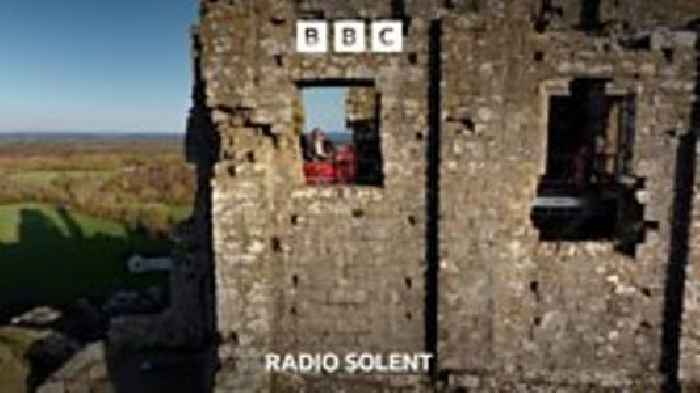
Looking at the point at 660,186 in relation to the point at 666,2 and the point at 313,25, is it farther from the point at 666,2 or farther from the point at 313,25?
the point at 313,25

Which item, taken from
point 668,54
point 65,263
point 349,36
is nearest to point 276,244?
point 349,36

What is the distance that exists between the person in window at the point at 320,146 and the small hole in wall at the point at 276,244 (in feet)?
10.1

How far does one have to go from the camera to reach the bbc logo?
8641mm

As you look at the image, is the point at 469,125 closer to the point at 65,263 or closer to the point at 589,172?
the point at 589,172

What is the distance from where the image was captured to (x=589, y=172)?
10.9 meters

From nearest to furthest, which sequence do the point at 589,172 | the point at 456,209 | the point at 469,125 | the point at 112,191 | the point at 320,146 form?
the point at 469,125
the point at 456,209
the point at 589,172
the point at 320,146
the point at 112,191

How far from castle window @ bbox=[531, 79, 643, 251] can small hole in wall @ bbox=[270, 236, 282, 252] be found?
10.8ft

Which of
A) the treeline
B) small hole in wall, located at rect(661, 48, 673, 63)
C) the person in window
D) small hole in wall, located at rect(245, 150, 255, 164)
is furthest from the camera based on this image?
the treeline

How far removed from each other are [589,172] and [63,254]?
710 inches

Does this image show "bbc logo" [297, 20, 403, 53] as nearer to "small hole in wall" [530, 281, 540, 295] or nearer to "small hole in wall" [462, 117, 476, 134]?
"small hole in wall" [462, 117, 476, 134]

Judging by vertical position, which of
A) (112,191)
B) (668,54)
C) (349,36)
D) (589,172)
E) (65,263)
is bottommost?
(65,263)

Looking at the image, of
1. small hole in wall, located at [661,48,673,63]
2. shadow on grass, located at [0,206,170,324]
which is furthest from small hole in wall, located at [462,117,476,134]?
shadow on grass, located at [0,206,170,324]

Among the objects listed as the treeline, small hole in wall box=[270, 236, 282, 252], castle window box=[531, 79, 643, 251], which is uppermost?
castle window box=[531, 79, 643, 251]

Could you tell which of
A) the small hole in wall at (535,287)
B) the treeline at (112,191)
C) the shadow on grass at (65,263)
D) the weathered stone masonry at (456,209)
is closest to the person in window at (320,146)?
the weathered stone masonry at (456,209)
